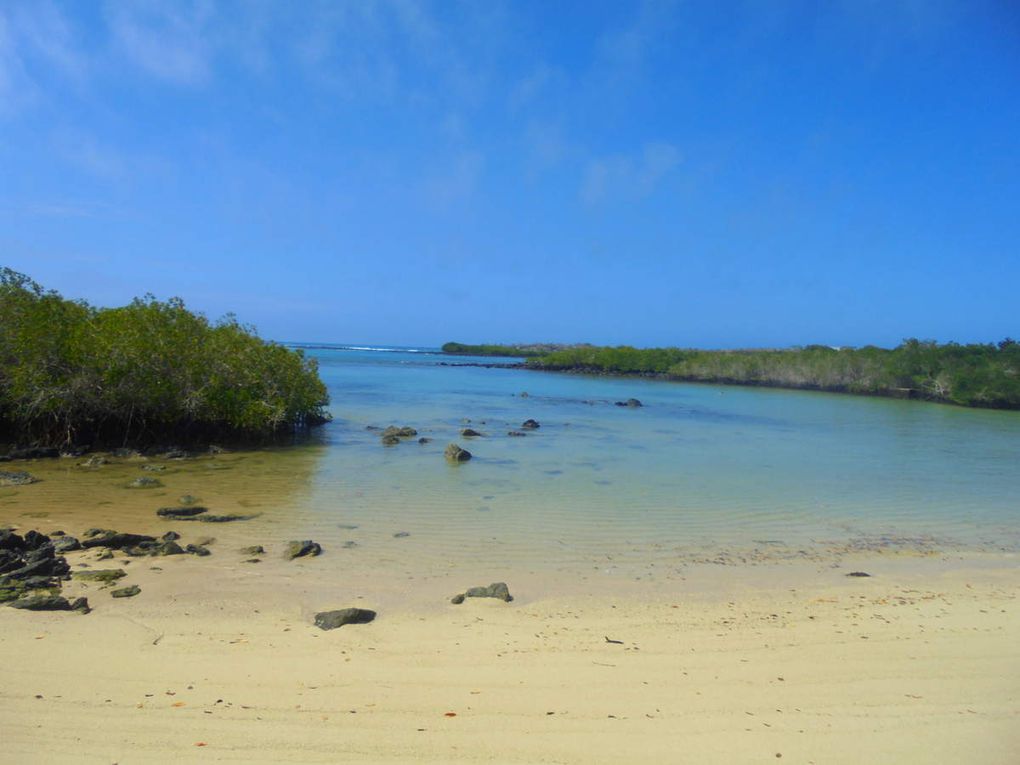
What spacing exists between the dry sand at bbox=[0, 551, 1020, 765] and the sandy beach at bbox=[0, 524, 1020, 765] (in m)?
0.02

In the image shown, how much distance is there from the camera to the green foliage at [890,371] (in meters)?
40.2

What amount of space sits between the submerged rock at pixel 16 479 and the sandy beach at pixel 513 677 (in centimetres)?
651

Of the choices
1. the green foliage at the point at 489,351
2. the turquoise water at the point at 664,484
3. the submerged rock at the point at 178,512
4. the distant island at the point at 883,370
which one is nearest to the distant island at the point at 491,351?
the green foliage at the point at 489,351

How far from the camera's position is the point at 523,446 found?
1933 cm

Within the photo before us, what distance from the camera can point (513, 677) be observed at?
4.76m

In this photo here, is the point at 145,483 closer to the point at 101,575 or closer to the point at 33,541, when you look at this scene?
the point at 33,541

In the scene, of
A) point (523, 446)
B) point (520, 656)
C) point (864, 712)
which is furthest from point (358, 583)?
point (523, 446)

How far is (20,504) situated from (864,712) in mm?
11525

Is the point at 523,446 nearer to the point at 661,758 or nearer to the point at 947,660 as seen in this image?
the point at 947,660

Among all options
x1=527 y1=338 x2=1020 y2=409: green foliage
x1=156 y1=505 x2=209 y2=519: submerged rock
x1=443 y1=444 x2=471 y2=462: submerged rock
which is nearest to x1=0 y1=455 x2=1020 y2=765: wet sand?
x1=156 y1=505 x2=209 y2=519: submerged rock

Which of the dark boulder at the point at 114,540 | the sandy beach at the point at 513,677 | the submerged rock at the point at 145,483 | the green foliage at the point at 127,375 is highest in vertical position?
the green foliage at the point at 127,375

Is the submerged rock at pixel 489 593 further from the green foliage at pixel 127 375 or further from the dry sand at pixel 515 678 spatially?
the green foliage at pixel 127 375

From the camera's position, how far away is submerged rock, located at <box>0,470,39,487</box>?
11609 millimetres

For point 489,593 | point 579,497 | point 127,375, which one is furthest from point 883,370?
point 489,593
